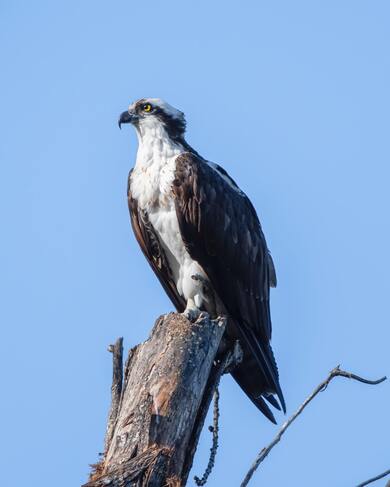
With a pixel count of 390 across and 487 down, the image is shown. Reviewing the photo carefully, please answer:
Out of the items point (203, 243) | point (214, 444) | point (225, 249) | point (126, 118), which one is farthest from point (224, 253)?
point (214, 444)

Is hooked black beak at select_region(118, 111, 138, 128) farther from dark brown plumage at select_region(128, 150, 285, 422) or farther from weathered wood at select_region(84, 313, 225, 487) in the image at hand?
weathered wood at select_region(84, 313, 225, 487)

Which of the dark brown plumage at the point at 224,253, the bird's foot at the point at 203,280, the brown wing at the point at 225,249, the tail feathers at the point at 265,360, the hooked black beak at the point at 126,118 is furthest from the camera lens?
the hooked black beak at the point at 126,118

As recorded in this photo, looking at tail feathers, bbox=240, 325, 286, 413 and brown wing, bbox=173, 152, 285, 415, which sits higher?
brown wing, bbox=173, 152, 285, 415

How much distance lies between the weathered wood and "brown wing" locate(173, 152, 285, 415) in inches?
55.5

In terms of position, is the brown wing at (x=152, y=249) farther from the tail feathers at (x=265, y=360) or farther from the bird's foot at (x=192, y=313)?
the tail feathers at (x=265, y=360)

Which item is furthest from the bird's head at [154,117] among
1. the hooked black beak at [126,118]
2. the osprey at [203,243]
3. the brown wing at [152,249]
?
the brown wing at [152,249]

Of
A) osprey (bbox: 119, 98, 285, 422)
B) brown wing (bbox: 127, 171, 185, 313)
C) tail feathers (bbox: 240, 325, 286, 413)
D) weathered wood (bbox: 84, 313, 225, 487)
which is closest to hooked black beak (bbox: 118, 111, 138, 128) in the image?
osprey (bbox: 119, 98, 285, 422)

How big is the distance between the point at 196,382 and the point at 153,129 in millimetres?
3317

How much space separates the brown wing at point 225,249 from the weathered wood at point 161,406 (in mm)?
1411

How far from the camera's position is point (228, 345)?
23.4ft

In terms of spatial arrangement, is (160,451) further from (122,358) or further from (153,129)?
(153,129)

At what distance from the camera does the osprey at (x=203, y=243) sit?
755cm

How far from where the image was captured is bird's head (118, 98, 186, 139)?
8.30 metres

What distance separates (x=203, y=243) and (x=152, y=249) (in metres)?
0.53
